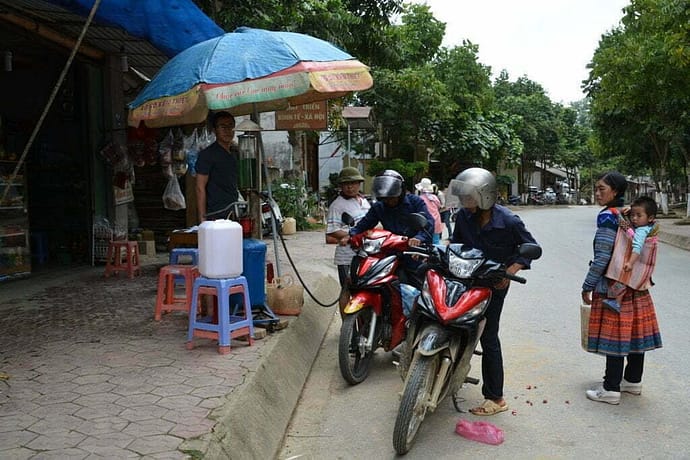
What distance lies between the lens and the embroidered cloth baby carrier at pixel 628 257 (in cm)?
434

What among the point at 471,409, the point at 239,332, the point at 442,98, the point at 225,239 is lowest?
the point at 471,409

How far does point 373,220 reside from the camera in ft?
17.8

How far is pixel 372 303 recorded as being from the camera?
5.00 metres

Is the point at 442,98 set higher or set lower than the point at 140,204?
higher

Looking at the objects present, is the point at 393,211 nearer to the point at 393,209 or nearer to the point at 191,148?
the point at 393,209

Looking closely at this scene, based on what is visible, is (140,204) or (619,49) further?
(619,49)

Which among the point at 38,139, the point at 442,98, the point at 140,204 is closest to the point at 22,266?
the point at 38,139

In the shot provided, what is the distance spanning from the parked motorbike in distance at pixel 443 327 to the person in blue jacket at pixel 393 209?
1092 millimetres

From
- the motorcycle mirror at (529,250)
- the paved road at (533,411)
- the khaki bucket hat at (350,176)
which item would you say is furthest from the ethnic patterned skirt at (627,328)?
the khaki bucket hat at (350,176)

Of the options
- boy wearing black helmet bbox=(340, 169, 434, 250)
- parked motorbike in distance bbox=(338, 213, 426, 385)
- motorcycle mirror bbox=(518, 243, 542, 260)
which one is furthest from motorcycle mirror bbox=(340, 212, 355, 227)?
motorcycle mirror bbox=(518, 243, 542, 260)

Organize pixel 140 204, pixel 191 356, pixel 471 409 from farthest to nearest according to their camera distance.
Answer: pixel 140 204
pixel 191 356
pixel 471 409

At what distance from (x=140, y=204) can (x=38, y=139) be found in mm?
2869

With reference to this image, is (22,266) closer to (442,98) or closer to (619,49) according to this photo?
(619,49)

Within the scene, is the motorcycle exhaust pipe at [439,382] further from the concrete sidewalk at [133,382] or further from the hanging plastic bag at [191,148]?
the hanging plastic bag at [191,148]
